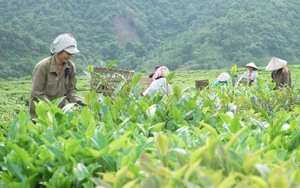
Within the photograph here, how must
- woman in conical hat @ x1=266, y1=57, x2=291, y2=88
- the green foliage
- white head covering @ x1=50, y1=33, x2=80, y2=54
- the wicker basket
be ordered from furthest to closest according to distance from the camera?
woman in conical hat @ x1=266, y1=57, x2=291, y2=88 < white head covering @ x1=50, y1=33, x2=80, y2=54 < the wicker basket < the green foliage

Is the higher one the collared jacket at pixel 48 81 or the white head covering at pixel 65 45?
the white head covering at pixel 65 45

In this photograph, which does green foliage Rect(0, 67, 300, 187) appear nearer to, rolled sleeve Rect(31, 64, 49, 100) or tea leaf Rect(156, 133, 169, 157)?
tea leaf Rect(156, 133, 169, 157)

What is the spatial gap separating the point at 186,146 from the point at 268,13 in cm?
5280

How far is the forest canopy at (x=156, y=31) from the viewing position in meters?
44.2

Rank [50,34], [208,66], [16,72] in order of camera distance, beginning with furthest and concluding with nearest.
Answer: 1. [50,34]
2. [208,66]
3. [16,72]

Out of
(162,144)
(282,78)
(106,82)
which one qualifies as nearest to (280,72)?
(282,78)

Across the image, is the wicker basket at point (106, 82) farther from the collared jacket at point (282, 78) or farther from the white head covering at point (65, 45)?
the collared jacket at point (282, 78)

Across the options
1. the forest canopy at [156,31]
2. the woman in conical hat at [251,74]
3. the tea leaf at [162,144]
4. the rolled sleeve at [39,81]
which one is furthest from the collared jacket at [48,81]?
the forest canopy at [156,31]

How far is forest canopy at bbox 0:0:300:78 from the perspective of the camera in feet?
145

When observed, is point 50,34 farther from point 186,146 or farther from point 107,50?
point 186,146

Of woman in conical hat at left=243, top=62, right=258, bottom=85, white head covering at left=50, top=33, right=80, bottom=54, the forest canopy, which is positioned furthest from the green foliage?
the forest canopy

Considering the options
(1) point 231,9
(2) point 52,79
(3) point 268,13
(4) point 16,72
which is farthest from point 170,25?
(2) point 52,79

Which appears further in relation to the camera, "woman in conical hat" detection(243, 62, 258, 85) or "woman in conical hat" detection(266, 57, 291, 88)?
"woman in conical hat" detection(243, 62, 258, 85)

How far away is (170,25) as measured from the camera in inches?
2232
